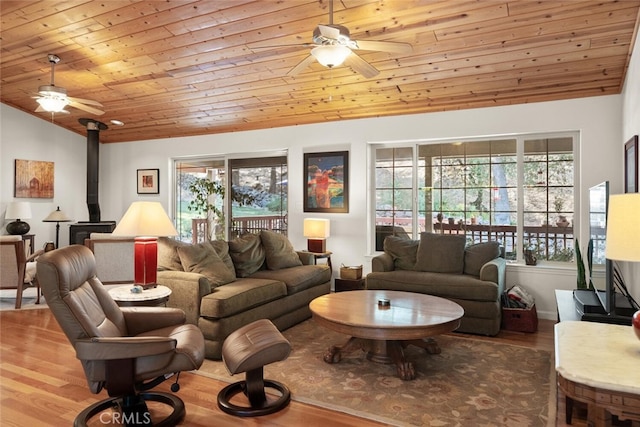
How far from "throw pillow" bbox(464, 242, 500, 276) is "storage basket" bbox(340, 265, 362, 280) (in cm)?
134

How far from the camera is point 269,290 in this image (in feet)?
13.3

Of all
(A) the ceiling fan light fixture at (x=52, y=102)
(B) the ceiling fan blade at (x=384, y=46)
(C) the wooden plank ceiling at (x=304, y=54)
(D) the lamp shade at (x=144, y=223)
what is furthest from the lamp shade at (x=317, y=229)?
(A) the ceiling fan light fixture at (x=52, y=102)

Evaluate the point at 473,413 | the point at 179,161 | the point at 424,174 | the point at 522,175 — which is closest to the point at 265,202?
the point at 179,161

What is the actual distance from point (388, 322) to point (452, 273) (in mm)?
1882

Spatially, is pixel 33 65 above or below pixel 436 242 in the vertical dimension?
above

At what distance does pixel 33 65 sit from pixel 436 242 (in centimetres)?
538

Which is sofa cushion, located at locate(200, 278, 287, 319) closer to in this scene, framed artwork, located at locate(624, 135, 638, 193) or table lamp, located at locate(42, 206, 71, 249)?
framed artwork, located at locate(624, 135, 638, 193)

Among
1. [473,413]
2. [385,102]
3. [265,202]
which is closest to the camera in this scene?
[473,413]

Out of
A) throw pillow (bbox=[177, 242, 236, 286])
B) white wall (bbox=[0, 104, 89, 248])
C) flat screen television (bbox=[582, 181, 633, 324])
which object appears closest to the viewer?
flat screen television (bbox=[582, 181, 633, 324])

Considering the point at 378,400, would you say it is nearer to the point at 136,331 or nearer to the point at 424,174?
the point at 136,331

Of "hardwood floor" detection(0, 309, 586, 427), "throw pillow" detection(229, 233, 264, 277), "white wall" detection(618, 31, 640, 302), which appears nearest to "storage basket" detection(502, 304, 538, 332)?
"hardwood floor" detection(0, 309, 586, 427)

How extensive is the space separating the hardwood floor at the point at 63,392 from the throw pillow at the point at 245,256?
1461 millimetres

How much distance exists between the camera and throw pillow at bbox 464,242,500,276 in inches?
180

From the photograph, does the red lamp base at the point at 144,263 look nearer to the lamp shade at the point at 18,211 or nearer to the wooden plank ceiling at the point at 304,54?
the wooden plank ceiling at the point at 304,54
